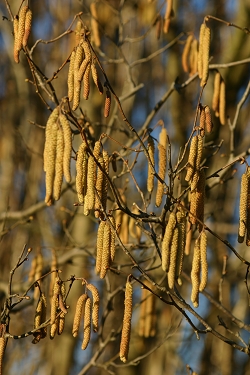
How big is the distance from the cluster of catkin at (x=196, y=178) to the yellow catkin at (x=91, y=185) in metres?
0.38

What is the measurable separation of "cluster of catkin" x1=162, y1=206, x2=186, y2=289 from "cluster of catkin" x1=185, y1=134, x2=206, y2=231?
13 cm

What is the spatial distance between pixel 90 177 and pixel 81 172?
0.04 meters

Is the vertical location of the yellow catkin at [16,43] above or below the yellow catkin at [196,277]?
above

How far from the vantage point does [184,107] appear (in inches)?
337

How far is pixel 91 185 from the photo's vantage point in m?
2.16

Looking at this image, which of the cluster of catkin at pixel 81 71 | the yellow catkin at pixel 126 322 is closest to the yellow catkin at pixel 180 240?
the yellow catkin at pixel 126 322

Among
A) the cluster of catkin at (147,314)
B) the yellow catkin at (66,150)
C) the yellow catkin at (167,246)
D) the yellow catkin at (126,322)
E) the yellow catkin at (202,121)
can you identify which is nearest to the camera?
the yellow catkin at (66,150)

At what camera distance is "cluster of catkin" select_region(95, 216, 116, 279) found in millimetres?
2264

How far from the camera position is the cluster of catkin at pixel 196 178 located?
230 cm

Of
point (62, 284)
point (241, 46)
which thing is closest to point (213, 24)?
point (241, 46)

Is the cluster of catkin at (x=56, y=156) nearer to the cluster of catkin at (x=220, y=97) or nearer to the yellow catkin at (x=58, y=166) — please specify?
the yellow catkin at (x=58, y=166)

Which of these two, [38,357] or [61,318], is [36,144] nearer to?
[38,357]

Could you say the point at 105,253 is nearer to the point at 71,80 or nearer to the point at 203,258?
the point at 203,258

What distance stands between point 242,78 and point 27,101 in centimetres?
311
